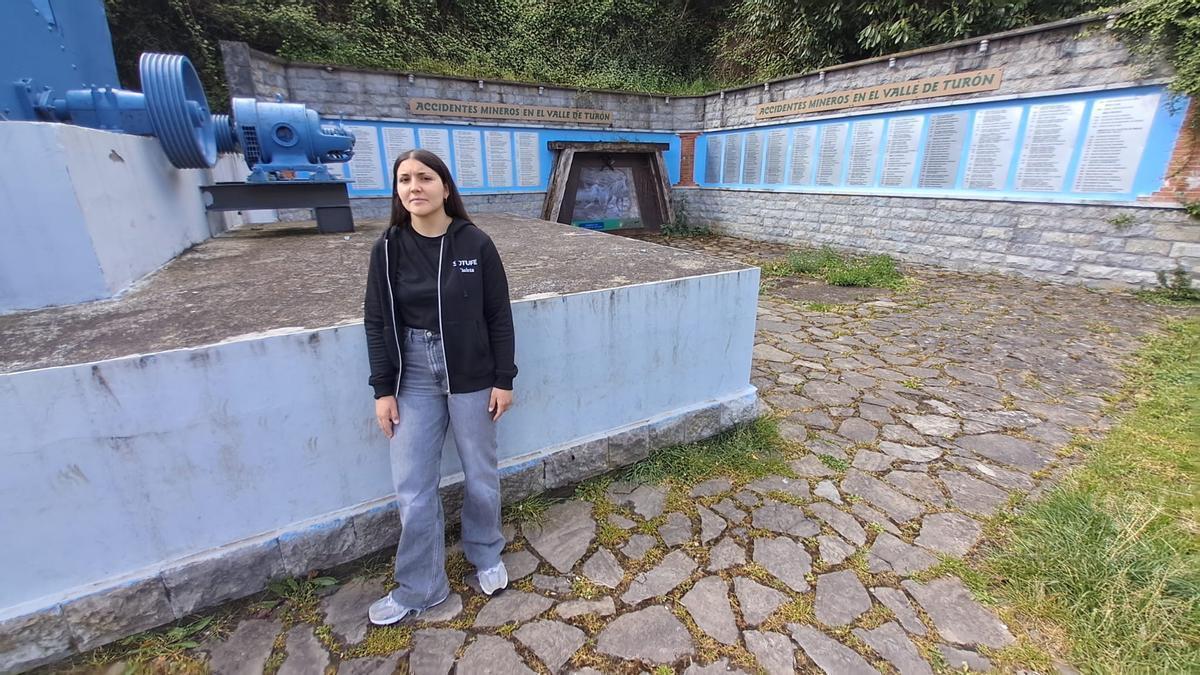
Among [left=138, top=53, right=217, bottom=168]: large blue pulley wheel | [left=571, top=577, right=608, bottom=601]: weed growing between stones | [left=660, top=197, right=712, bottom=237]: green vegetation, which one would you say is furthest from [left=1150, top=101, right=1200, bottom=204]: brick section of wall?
[left=138, top=53, right=217, bottom=168]: large blue pulley wheel

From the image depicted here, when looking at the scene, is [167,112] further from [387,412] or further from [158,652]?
→ [158,652]

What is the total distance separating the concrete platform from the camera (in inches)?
65.3

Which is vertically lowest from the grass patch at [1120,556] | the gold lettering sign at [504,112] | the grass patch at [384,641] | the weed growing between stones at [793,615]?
the weed growing between stones at [793,615]

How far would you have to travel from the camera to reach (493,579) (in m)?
2.13

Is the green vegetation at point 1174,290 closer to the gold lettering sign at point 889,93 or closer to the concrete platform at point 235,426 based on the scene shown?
the gold lettering sign at point 889,93

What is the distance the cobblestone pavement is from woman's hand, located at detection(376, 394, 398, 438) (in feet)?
2.49

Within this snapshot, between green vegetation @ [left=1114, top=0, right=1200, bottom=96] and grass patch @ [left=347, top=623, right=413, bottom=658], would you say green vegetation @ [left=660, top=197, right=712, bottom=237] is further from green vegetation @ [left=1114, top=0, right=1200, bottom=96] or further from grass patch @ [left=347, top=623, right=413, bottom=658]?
grass patch @ [left=347, top=623, right=413, bottom=658]

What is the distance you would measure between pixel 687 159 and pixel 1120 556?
10.9 m

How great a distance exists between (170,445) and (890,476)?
3.34 meters

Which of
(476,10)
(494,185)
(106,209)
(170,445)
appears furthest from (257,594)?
(476,10)

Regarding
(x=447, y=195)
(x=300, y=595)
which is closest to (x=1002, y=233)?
(x=447, y=195)

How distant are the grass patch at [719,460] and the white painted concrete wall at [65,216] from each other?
2736mm

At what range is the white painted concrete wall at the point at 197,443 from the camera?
1.62m

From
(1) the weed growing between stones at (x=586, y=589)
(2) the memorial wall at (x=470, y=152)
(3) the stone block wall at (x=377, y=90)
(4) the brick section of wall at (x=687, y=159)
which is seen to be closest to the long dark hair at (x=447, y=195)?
(1) the weed growing between stones at (x=586, y=589)
